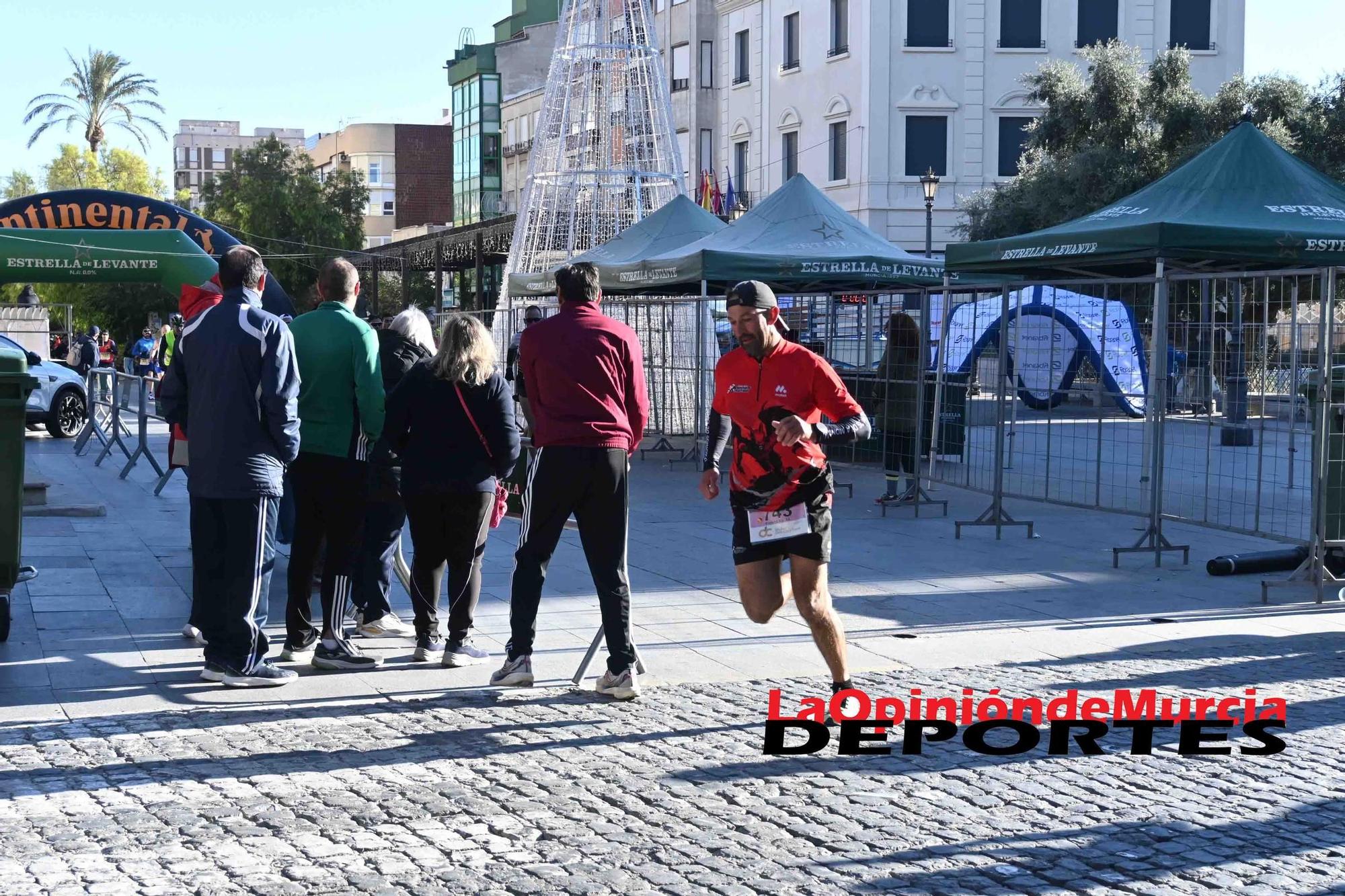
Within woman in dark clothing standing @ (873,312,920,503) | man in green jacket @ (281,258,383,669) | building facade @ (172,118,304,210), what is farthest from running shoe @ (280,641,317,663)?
building facade @ (172,118,304,210)

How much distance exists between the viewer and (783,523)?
6.28 m

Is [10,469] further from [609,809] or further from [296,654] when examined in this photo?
[609,809]

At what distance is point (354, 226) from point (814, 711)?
6253 centimetres

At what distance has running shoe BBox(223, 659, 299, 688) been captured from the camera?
7070 millimetres

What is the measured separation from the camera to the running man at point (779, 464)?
248 inches

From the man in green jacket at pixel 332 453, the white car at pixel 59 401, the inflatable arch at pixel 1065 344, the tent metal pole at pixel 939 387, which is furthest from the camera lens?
the white car at pixel 59 401

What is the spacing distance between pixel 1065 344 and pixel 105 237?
8142 millimetres

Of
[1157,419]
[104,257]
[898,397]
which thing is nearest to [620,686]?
[1157,419]

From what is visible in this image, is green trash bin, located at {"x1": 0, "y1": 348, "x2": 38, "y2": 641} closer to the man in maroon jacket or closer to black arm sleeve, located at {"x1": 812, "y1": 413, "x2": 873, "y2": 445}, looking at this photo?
the man in maroon jacket

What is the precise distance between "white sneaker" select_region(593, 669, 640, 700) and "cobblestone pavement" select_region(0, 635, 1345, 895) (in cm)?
8

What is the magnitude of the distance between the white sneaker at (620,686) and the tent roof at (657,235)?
41.9 feet

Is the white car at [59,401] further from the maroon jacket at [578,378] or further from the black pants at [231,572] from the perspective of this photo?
the maroon jacket at [578,378]

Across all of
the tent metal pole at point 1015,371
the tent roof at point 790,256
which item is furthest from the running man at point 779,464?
the tent roof at point 790,256

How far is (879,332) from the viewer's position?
1449cm
